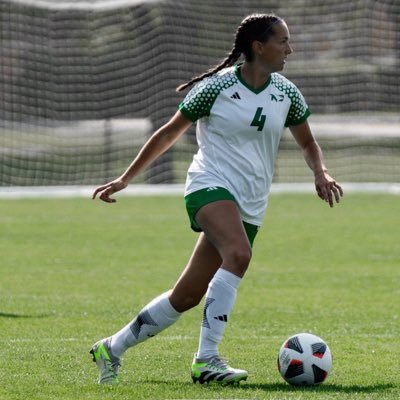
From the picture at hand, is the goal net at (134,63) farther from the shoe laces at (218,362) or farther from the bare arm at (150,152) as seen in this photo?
the shoe laces at (218,362)

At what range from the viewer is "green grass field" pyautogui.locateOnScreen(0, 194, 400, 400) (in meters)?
6.62

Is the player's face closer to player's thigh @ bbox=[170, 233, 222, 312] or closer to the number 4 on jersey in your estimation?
the number 4 on jersey

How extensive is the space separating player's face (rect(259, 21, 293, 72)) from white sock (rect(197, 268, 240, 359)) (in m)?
1.19

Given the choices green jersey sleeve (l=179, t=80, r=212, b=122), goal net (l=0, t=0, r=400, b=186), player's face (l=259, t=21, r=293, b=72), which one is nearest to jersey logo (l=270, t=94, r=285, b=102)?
player's face (l=259, t=21, r=293, b=72)

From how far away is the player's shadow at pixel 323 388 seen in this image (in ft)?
20.8

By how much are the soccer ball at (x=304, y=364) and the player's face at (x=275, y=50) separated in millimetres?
1572

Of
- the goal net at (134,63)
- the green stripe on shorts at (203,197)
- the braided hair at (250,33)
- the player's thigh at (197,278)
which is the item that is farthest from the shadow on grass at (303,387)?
the goal net at (134,63)

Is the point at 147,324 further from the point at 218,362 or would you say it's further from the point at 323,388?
the point at 323,388

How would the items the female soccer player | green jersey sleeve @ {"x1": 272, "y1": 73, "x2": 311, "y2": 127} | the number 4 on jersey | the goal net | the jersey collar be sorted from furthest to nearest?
the goal net
green jersey sleeve @ {"x1": 272, "y1": 73, "x2": 311, "y2": 127}
the jersey collar
the number 4 on jersey
the female soccer player

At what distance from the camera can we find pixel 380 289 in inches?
433

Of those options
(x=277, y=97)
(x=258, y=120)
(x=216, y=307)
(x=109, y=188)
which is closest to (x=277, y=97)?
(x=277, y=97)

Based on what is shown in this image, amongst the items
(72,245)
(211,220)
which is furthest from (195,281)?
(72,245)

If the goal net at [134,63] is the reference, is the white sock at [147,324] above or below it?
above

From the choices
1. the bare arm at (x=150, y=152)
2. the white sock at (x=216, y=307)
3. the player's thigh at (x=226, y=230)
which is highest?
the bare arm at (x=150, y=152)
